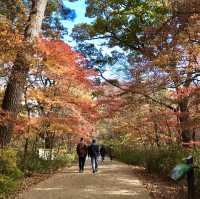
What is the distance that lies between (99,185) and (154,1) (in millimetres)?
10780

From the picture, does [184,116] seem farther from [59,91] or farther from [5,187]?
[5,187]

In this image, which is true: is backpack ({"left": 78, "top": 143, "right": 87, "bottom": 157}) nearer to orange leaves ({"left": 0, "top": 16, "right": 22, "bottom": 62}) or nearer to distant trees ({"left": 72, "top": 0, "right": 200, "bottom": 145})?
distant trees ({"left": 72, "top": 0, "right": 200, "bottom": 145})

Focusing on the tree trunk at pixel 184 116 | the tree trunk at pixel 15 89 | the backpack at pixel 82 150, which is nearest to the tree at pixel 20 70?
the tree trunk at pixel 15 89

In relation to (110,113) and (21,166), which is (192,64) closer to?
(21,166)

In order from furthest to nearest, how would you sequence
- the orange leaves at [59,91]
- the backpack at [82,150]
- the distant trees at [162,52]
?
the backpack at [82,150], the orange leaves at [59,91], the distant trees at [162,52]

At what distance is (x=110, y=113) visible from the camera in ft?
78.0

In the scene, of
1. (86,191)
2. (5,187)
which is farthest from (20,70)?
(86,191)

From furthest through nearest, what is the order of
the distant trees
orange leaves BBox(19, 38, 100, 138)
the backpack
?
the backpack
orange leaves BBox(19, 38, 100, 138)
the distant trees

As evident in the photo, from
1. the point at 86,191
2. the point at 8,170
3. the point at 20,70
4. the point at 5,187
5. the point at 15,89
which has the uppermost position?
the point at 20,70

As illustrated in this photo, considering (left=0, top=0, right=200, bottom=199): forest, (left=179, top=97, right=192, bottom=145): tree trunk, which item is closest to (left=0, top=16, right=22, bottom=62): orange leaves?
(left=0, top=0, right=200, bottom=199): forest

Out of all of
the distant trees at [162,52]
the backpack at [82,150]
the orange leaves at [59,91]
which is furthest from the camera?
the backpack at [82,150]

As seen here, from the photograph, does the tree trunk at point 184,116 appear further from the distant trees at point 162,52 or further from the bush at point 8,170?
the bush at point 8,170

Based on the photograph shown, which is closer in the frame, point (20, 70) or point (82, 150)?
point (20, 70)

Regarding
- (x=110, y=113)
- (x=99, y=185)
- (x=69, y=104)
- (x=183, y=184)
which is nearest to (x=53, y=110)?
(x=69, y=104)
